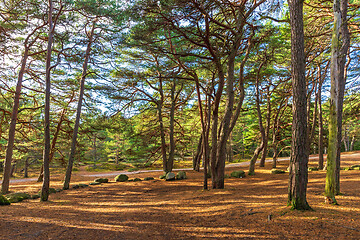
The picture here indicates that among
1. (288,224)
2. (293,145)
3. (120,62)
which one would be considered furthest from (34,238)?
(120,62)

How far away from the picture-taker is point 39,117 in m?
13.9

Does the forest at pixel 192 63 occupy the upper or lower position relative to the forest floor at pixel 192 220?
upper

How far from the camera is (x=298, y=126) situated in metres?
4.53

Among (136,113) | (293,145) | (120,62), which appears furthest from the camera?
(136,113)

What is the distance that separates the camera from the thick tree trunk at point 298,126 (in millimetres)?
4484

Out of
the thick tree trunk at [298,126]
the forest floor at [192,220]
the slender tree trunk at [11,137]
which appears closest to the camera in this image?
the forest floor at [192,220]

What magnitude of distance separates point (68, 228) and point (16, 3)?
909cm

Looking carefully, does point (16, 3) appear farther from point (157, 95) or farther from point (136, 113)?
point (157, 95)

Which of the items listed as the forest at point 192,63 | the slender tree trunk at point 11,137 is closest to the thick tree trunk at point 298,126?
the forest at point 192,63

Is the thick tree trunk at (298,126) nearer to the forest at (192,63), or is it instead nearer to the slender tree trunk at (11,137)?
the forest at (192,63)

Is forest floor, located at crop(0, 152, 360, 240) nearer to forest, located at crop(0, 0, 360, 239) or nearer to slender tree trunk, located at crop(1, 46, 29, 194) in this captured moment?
forest, located at crop(0, 0, 360, 239)

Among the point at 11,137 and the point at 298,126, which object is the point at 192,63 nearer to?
the point at 298,126

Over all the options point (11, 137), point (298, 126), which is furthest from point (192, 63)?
point (11, 137)

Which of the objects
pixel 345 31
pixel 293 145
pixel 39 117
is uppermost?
pixel 345 31
